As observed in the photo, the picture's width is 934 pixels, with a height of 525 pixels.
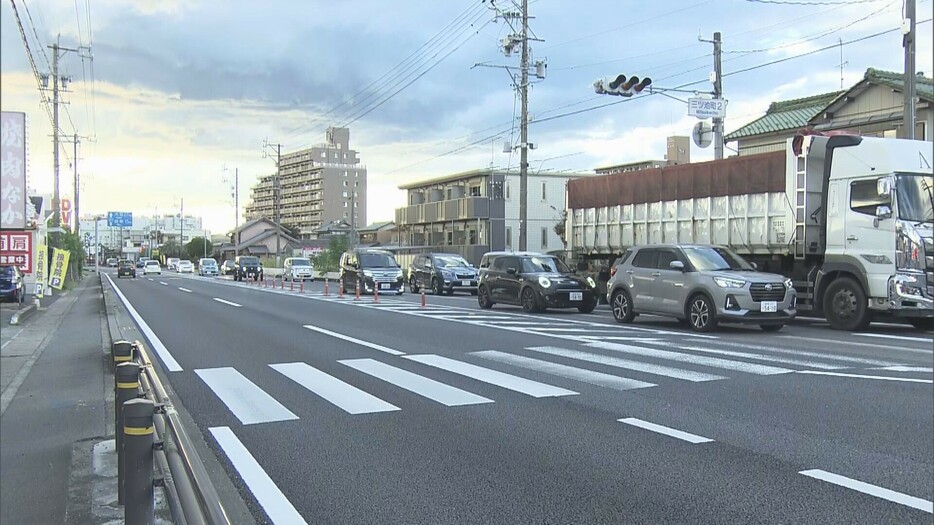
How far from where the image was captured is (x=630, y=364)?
33.8 feet

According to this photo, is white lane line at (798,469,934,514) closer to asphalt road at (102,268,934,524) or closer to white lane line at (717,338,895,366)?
asphalt road at (102,268,934,524)

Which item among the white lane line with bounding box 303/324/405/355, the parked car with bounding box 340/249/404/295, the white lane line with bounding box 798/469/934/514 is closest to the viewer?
the white lane line with bounding box 798/469/934/514

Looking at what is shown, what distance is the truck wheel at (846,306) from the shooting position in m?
13.7

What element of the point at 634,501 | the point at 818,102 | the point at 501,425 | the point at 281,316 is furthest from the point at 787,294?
the point at 818,102

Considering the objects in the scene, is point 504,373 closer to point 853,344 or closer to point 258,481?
point 258,481

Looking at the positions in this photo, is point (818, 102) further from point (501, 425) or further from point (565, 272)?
point (501, 425)

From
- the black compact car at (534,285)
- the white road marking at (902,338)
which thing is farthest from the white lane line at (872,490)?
the black compact car at (534,285)

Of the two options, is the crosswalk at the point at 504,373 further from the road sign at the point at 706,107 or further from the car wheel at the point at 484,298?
the road sign at the point at 706,107

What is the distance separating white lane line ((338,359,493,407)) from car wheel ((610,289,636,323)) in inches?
287

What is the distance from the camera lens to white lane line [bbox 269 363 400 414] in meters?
7.73

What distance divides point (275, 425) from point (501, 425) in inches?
84.4

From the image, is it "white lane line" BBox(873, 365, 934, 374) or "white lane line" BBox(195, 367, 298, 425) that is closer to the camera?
"white lane line" BBox(195, 367, 298, 425)

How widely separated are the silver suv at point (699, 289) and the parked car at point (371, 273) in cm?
1414

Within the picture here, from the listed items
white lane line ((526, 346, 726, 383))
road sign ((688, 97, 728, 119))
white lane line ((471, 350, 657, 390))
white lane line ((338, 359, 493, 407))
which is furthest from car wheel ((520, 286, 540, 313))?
white lane line ((338, 359, 493, 407))
